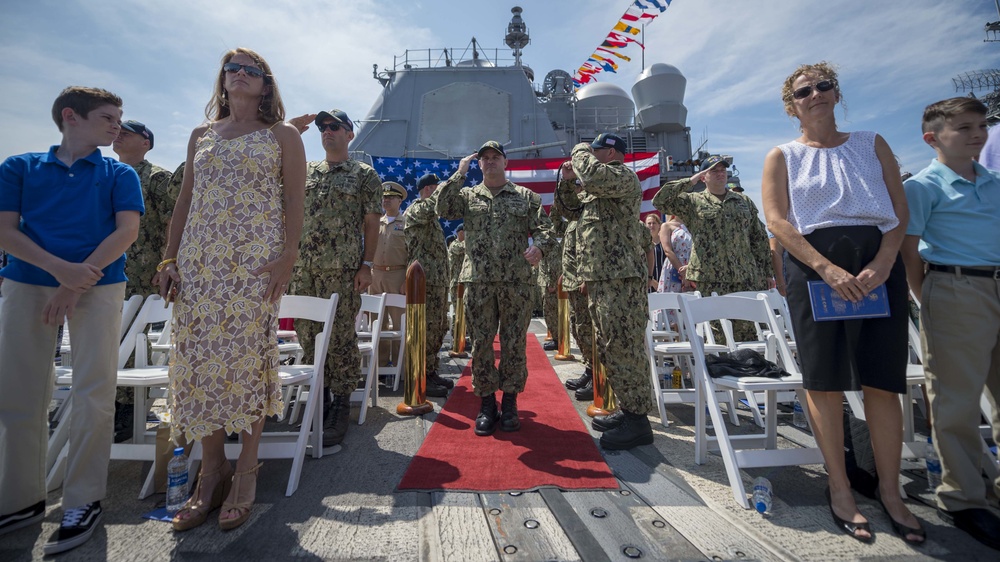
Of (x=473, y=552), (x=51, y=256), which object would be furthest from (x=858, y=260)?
(x=51, y=256)

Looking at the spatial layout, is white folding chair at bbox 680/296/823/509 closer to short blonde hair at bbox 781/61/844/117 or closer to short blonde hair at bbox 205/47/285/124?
short blonde hair at bbox 781/61/844/117

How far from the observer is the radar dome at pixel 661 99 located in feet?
65.7

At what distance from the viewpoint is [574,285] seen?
13.3 feet

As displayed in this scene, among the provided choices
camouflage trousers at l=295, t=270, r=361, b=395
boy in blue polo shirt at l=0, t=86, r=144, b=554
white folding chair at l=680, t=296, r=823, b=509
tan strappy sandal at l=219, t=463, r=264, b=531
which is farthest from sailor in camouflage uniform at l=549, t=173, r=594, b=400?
boy in blue polo shirt at l=0, t=86, r=144, b=554

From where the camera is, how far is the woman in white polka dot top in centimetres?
182

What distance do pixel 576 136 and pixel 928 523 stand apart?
1803cm

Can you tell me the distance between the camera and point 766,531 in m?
1.78

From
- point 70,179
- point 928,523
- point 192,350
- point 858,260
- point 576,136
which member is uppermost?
point 576,136

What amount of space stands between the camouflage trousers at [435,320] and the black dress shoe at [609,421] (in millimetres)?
1928

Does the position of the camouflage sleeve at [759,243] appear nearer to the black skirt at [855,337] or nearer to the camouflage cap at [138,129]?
the black skirt at [855,337]

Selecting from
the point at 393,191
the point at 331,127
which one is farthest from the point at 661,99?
the point at 331,127

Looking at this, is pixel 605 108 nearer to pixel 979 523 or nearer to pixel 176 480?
pixel 979 523

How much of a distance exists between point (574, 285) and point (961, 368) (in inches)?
99.8

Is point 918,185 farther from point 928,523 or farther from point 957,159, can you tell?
point 928,523
